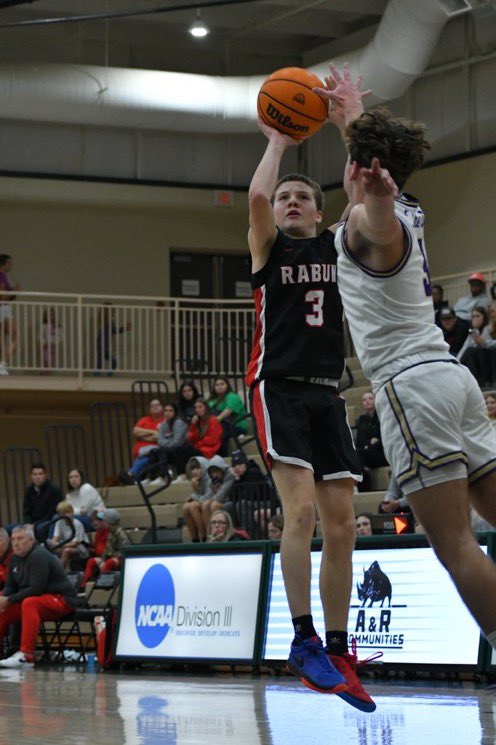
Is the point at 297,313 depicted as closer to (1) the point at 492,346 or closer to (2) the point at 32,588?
(2) the point at 32,588

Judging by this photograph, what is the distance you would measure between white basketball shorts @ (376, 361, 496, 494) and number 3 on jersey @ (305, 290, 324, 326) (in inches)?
39.4

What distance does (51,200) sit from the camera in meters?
23.6

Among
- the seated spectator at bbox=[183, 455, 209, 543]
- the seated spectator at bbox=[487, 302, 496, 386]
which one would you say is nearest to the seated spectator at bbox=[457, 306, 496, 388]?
the seated spectator at bbox=[487, 302, 496, 386]

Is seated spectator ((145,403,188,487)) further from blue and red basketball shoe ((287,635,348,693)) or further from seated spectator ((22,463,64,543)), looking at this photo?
blue and red basketball shoe ((287,635,348,693))

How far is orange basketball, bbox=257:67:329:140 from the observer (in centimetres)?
575

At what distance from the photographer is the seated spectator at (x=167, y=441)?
18.2m

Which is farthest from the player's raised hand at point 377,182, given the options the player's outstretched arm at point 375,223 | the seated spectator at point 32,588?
the seated spectator at point 32,588

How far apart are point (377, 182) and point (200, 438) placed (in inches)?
549

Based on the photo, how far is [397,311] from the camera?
184 inches

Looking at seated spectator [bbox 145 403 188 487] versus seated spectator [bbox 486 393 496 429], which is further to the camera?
seated spectator [bbox 145 403 188 487]

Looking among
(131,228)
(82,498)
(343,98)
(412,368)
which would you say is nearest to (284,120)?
(343,98)

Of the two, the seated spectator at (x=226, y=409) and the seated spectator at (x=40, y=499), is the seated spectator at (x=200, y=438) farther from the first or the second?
the seated spectator at (x=40, y=499)

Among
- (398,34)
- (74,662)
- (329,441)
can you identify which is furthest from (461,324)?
(329,441)

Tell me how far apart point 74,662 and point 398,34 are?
34.7 ft
